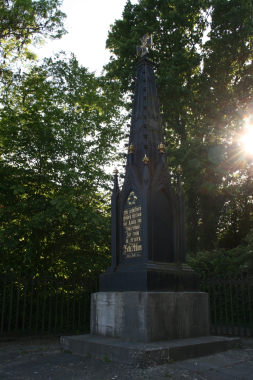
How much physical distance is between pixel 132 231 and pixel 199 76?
15.9m

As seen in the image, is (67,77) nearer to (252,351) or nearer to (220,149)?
(220,149)

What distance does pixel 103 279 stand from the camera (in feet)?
23.8

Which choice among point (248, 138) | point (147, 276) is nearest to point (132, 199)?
point (147, 276)

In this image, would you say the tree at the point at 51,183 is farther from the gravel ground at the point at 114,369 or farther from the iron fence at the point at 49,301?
the gravel ground at the point at 114,369

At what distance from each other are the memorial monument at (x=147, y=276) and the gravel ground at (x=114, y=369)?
228mm

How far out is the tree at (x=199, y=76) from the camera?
17734 millimetres

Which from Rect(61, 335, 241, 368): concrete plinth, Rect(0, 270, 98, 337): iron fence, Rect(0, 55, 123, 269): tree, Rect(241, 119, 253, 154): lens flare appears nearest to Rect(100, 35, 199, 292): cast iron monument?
Rect(61, 335, 241, 368): concrete plinth

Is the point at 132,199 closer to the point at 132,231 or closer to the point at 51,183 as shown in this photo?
the point at 132,231

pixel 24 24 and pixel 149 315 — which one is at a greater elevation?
pixel 24 24

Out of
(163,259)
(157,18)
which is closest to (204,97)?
(157,18)

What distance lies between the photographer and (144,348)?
5.04 m

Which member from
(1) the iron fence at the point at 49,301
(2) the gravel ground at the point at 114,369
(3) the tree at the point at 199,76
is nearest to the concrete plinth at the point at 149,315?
(2) the gravel ground at the point at 114,369

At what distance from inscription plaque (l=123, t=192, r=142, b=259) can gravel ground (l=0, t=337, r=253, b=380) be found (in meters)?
2.21

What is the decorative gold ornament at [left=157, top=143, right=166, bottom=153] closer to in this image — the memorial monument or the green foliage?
the memorial monument
